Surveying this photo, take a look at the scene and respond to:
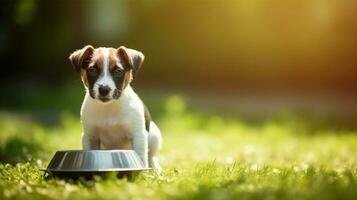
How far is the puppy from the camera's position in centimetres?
631

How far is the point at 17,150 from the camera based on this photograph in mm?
8734

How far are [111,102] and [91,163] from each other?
87 centimetres

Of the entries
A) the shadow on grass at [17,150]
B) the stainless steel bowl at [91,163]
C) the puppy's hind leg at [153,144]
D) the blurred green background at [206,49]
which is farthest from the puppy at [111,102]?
the blurred green background at [206,49]

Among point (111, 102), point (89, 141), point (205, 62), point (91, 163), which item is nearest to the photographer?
point (91, 163)

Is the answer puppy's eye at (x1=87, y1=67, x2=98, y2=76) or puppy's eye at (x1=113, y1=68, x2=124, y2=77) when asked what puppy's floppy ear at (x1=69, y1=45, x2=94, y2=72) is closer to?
puppy's eye at (x1=87, y1=67, x2=98, y2=76)

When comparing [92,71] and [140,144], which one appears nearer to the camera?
[92,71]

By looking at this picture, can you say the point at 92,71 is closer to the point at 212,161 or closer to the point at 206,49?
the point at 212,161

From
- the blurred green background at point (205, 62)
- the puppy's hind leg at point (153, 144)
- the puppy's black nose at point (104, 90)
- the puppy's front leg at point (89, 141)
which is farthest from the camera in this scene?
the blurred green background at point (205, 62)

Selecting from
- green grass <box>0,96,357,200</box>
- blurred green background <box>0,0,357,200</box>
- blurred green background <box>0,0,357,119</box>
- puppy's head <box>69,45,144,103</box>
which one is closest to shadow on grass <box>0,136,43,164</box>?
green grass <box>0,96,357,200</box>

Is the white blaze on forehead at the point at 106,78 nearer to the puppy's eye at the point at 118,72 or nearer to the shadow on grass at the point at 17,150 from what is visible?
the puppy's eye at the point at 118,72

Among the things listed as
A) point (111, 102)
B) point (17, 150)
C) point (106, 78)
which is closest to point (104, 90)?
point (106, 78)

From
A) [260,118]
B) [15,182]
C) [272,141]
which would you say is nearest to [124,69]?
[15,182]

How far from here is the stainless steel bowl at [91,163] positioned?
19.0 ft

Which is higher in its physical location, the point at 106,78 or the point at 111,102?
the point at 106,78
